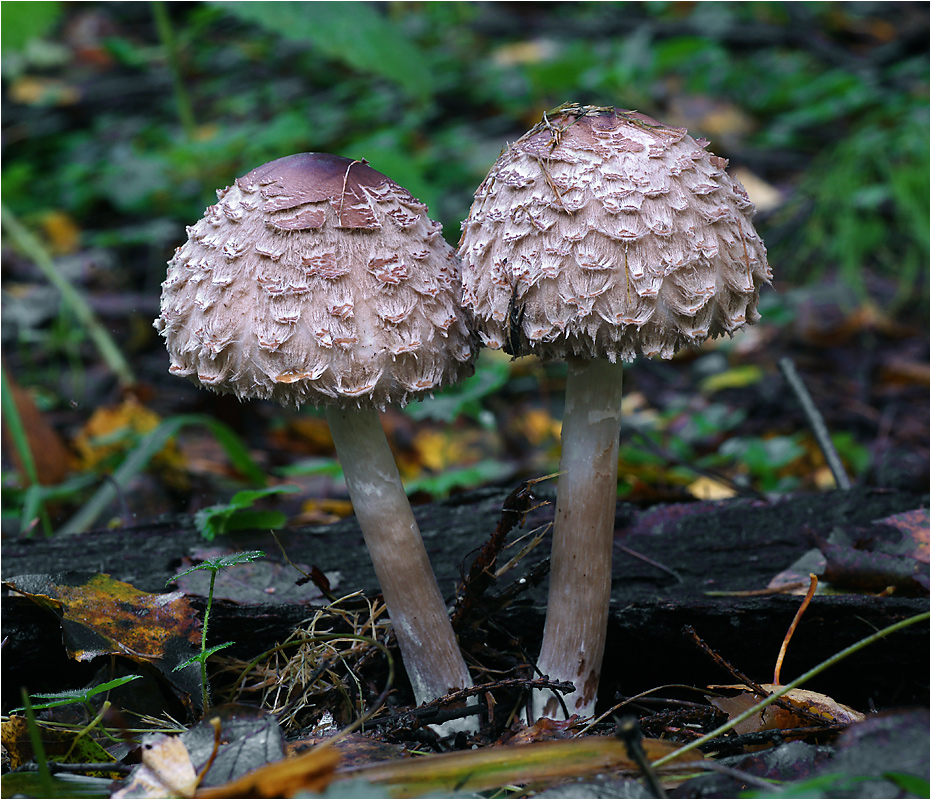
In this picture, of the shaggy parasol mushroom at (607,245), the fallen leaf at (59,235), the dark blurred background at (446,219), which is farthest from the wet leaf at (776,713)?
the fallen leaf at (59,235)

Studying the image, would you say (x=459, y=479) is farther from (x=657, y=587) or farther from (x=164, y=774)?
(x=164, y=774)

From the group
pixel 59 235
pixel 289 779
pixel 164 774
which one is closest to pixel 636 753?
pixel 289 779

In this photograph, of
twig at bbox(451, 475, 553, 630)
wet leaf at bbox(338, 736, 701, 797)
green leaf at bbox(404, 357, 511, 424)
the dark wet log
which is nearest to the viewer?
wet leaf at bbox(338, 736, 701, 797)

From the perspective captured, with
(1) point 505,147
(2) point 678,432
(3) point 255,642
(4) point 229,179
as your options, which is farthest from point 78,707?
(4) point 229,179

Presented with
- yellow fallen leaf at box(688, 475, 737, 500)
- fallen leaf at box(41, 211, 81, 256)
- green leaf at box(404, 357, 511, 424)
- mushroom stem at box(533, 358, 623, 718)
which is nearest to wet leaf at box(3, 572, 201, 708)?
mushroom stem at box(533, 358, 623, 718)

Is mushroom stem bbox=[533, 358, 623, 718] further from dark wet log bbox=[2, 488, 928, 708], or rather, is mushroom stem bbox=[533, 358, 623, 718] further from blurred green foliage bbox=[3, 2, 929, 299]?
blurred green foliage bbox=[3, 2, 929, 299]
